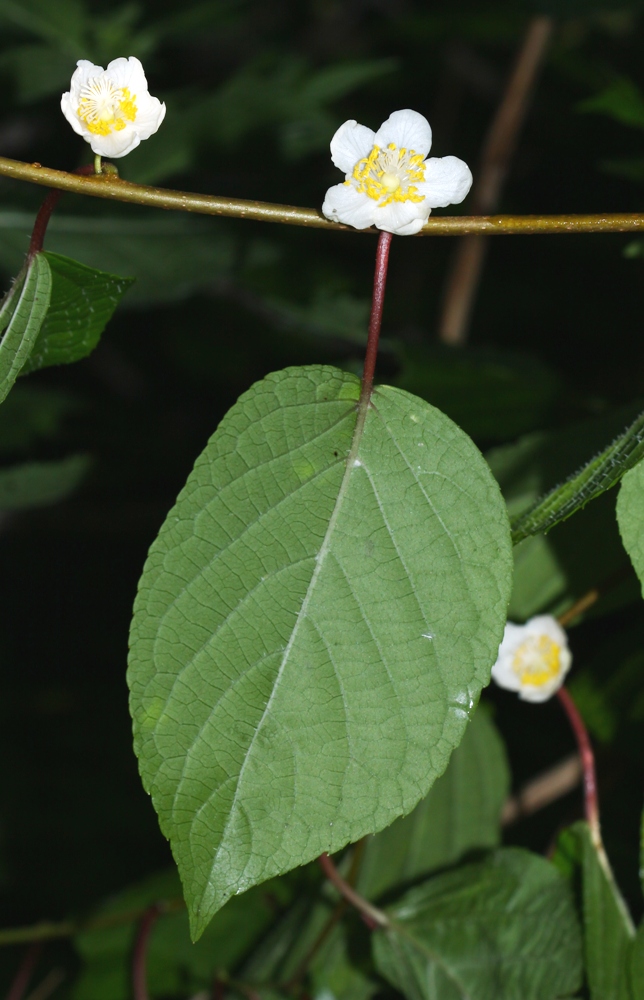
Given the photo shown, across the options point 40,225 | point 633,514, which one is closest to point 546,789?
point 633,514

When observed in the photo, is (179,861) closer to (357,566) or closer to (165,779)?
(165,779)

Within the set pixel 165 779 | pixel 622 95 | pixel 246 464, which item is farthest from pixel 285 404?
pixel 622 95

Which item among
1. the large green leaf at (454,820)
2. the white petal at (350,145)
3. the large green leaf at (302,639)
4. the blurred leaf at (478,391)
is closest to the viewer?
the large green leaf at (302,639)

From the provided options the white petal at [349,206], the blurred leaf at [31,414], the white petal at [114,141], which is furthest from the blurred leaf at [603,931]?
the blurred leaf at [31,414]

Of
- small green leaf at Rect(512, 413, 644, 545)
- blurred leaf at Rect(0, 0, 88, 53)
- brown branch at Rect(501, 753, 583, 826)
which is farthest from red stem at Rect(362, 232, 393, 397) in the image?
blurred leaf at Rect(0, 0, 88, 53)

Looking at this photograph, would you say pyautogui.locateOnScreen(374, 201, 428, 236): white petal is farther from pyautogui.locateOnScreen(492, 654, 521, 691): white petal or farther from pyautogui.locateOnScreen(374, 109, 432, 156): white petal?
pyautogui.locateOnScreen(492, 654, 521, 691): white petal

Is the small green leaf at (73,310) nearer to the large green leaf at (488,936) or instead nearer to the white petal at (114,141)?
the white petal at (114,141)
